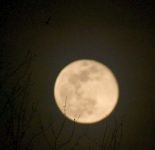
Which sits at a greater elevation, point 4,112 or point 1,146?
point 4,112

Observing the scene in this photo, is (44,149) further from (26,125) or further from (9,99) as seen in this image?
(9,99)

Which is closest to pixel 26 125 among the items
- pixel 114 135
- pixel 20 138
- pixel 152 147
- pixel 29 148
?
pixel 20 138

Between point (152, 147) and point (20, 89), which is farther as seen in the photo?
point (152, 147)

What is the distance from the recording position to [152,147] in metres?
6.65

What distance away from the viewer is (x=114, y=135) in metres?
3.73

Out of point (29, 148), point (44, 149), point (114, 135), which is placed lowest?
point (44, 149)

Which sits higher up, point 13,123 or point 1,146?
point 13,123

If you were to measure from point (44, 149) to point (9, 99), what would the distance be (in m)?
3.08

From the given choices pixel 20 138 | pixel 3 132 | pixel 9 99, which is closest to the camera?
pixel 9 99

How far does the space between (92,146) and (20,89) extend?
2.68m

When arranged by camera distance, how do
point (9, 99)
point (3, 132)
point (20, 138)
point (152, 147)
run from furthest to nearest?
point (152, 147), point (3, 132), point (20, 138), point (9, 99)

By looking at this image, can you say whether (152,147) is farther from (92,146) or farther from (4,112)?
(4,112)

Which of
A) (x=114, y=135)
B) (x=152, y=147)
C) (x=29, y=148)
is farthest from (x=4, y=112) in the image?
(x=152, y=147)

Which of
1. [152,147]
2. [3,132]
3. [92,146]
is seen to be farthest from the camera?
[152,147]
